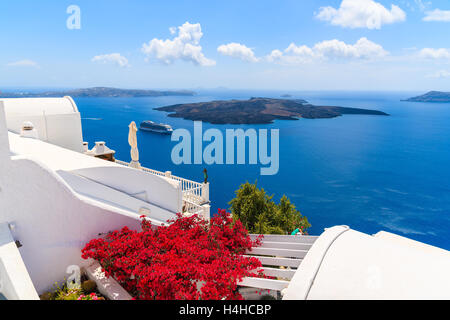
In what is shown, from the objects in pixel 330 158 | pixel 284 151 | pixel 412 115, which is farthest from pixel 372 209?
pixel 412 115

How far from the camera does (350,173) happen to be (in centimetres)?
6600

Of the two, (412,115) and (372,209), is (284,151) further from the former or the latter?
(412,115)

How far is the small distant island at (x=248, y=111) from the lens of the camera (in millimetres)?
120750

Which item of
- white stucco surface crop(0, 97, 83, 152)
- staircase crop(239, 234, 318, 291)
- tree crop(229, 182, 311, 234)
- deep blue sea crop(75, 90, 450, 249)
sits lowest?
deep blue sea crop(75, 90, 450, 249)

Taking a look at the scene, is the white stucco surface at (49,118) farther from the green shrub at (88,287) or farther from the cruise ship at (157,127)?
the cruise ship at (157,127)

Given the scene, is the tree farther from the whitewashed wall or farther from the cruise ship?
the cruise ship

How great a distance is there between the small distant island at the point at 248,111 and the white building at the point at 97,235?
10901 centimetres

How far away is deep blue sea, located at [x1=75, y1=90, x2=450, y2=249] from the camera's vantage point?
1826 inches

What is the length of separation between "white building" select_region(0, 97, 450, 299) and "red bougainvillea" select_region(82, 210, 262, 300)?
0.39 m

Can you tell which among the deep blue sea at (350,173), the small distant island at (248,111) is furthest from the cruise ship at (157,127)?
the small distant island at (248,111)

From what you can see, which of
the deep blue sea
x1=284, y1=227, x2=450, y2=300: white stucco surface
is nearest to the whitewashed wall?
x1=284, y1=227, x2=450, y2=300: white stucco surface

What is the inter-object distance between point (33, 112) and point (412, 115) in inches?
6995

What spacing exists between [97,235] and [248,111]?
416ft

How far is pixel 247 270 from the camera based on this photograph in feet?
15.5
